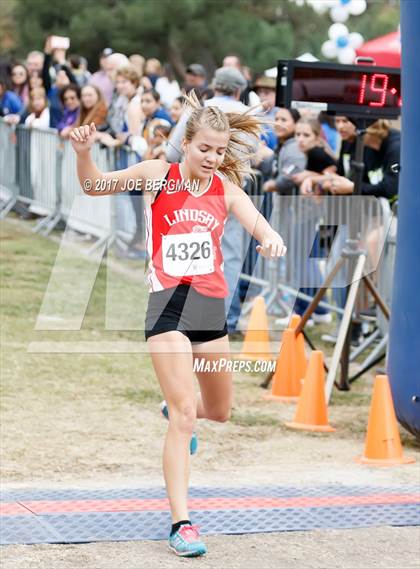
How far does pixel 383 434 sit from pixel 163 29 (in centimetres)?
4343

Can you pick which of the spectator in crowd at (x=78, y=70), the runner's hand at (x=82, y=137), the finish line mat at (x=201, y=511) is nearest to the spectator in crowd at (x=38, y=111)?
the spectator in crowd at (x=78, y=70)

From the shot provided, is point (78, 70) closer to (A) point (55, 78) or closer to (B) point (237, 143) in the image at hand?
(A) point (55, 78)

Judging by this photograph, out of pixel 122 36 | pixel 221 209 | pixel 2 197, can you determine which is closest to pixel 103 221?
pixel 2 197

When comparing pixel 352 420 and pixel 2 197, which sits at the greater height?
pixel 2 197

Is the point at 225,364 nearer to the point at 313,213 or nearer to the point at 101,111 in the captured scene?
the point at 313,213

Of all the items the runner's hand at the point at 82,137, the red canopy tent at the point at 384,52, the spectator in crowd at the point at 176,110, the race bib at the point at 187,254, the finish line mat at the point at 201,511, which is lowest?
the finish line mat at the point at 201,511

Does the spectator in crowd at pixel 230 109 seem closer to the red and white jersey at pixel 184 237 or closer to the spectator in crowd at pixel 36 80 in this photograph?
the red and white jersey at pixel 184 237

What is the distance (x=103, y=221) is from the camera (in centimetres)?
1356

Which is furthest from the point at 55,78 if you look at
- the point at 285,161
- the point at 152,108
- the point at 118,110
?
the point at 285,161

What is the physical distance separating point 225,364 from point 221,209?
67cm

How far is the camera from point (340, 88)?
8.22m

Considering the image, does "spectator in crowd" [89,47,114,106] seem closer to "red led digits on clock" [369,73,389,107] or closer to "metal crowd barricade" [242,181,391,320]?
"metal crowd barricade" [242,181,391,320]

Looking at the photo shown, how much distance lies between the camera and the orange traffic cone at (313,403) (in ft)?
25.6

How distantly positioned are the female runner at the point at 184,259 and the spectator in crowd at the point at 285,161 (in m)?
5.37
